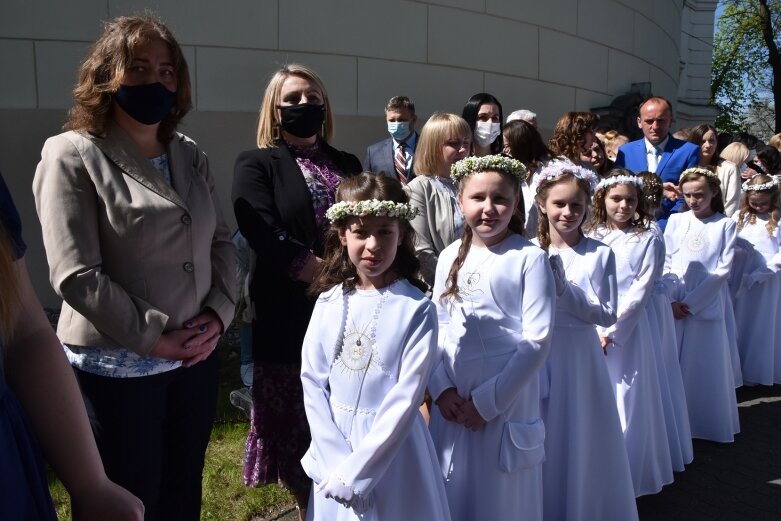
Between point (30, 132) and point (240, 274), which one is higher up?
point (30, 132)

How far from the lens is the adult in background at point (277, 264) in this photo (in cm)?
299

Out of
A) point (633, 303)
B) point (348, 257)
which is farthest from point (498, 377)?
point (633, 303)

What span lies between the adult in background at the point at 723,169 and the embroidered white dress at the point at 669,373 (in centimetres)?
254

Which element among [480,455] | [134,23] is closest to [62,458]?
[134,23]

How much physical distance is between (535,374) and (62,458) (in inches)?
72.4

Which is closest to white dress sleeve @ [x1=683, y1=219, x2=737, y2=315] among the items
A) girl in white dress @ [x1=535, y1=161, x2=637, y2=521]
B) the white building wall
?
girl in white dress @ [x1=535, y1=161, x2=637, y2=521]

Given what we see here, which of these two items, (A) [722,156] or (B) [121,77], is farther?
(A) [722,156]

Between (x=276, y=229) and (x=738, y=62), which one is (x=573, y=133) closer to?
(x=276, y=229)

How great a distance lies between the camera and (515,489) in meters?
2.74

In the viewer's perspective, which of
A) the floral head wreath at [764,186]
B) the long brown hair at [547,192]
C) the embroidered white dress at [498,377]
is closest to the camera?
the embroidered white dress at [498,377]

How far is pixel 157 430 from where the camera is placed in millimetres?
Answer: 2311

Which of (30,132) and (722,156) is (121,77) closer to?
(30,132)

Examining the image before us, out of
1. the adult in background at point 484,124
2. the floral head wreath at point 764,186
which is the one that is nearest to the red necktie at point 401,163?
the adult in background at point 484,124

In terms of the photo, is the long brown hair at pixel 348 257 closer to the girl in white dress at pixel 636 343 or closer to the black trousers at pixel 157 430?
the black trousers at pixel 157 430
